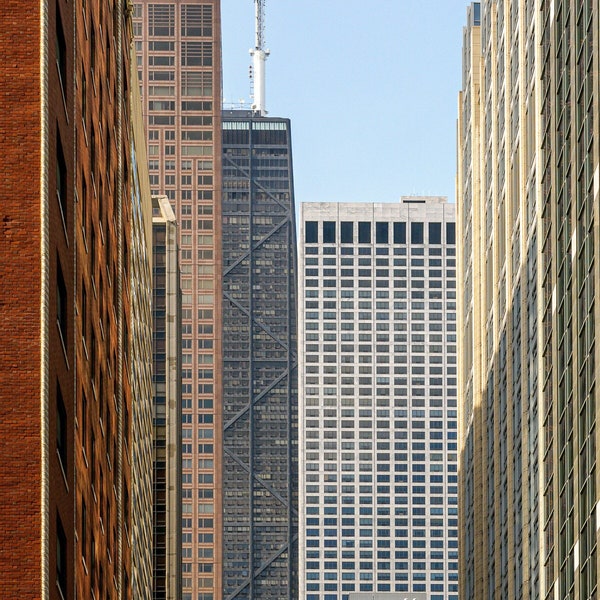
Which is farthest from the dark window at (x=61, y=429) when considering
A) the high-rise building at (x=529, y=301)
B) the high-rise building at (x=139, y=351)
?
the high-rise building at (x=139, y=351)

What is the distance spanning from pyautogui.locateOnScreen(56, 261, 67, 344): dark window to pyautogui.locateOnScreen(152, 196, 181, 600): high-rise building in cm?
9620

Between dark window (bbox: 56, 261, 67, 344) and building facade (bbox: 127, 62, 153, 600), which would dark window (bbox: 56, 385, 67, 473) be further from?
building facade (bbox: 127, 62, 153, 600)

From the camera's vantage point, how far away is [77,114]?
4997cm

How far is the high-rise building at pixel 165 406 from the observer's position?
471 ft

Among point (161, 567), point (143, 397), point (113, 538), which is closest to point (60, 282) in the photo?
point (113, 538)

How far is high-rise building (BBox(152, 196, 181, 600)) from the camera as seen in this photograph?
471 ft

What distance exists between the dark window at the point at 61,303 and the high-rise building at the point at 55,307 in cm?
5

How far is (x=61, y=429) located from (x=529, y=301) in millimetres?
52360

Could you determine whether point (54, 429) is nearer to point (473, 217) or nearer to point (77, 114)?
point (77, 114)

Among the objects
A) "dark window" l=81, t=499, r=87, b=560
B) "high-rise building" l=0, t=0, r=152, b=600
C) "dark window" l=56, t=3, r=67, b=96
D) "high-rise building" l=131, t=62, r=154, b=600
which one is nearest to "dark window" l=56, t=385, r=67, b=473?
"high-rise building" l=0, t=0, r=152, b=600

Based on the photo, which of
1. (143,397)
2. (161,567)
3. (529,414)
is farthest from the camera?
(161,567)

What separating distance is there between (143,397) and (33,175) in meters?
68.1

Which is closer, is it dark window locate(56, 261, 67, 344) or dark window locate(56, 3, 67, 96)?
dark window locate(56, 261, 67, 344)

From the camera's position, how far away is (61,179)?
45.2 metres
